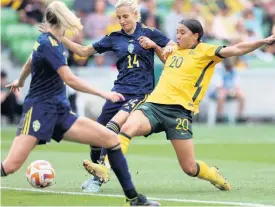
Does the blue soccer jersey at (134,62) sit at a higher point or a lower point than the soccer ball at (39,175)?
higher

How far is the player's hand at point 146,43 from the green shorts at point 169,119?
896 millimetres

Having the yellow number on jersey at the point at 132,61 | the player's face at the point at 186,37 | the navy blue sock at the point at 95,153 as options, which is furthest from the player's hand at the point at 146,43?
the navy blue sock at the point at 95,153

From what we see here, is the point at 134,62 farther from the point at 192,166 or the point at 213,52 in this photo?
the point at 192,166

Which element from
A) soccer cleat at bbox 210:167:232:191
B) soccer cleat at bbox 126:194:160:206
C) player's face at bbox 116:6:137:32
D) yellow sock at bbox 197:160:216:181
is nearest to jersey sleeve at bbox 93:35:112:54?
player's face at bbox 116:6:137:32

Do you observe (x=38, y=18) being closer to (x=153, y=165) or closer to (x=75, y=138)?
(x=153, y=165)

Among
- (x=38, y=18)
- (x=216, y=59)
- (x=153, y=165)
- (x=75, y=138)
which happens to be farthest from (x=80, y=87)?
(x=38, y=18)

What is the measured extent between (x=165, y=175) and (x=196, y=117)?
43.8 feet

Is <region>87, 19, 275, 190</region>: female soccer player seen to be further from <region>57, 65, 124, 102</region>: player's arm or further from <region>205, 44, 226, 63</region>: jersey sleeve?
<region>57, 65, 124, 102</region>: player's arm

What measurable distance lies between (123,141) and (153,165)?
393cm

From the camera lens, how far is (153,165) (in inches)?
566

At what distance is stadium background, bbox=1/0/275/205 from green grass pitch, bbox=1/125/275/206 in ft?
0.05

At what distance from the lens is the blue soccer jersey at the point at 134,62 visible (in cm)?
1145

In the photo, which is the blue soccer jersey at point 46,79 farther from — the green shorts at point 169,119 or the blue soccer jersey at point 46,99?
the green shorts at point 169,119

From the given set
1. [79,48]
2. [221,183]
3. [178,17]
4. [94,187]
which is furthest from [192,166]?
[178,17]
